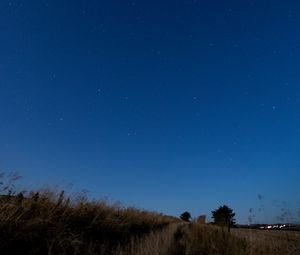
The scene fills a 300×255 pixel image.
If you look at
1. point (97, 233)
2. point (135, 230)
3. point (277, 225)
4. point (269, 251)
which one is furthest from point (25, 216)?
point (135, 230)

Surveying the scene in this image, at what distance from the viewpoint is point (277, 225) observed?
8055 millimetres

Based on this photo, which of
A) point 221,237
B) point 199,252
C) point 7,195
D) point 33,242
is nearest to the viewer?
point 33,242

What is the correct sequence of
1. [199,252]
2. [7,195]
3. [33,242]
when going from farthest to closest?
1. [199,252]
2. [7,195]
3. [33,242]

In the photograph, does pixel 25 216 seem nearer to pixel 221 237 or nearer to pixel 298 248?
pixel 298 248

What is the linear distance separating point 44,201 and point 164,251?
2835 mm

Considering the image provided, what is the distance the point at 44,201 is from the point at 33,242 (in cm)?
144

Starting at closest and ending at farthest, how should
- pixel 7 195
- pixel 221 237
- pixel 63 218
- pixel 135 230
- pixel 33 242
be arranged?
pixel 33 242
pixel 7 195
pixel 63 218
pixel 221 237
pixel 135 230

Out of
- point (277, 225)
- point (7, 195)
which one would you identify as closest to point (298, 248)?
point (277, 225)

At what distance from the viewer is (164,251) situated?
25.5ft

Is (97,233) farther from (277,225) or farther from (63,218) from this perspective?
(277,225)

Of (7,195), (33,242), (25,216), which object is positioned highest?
(7,195)

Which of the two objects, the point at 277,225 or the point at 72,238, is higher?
the point at 277,225

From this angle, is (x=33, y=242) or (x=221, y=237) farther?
(x=221, y=237)

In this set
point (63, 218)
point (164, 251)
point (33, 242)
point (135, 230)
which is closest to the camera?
point (33, 242)
